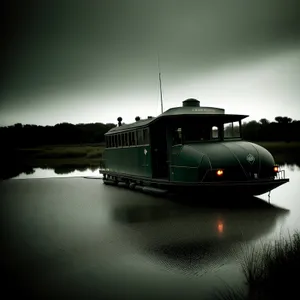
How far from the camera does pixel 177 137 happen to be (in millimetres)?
13047

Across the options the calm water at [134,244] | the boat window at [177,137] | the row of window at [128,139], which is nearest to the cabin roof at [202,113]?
the boat window at [177,137]

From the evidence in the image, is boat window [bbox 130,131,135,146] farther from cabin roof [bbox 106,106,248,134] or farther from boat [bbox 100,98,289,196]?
cabin roof [bbox 106,106,248,134]

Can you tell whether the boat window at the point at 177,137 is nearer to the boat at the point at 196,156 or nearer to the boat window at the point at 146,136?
the boat at the point at 196,156

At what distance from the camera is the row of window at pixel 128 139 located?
15141 mm

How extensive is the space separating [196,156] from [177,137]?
177 cm

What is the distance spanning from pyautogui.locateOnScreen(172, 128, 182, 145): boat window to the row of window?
187cm

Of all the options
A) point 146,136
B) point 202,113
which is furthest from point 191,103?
point 146,136

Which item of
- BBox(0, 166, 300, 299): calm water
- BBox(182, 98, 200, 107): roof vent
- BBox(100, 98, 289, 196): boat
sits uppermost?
BBox(182, 98, 200, 107): roof vent

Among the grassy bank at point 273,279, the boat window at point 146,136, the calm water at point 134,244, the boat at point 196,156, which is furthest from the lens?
the boat window at point 146,136

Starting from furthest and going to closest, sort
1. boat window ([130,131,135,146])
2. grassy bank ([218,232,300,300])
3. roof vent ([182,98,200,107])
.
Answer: boat window ([130,131,135,146]) < roof vent ([182,98,200,107]) < grassy bank ([218,232,300,300])

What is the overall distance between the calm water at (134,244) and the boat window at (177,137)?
86.4 inches

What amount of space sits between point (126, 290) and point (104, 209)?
699 centimetres

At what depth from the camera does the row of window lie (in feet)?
49.7

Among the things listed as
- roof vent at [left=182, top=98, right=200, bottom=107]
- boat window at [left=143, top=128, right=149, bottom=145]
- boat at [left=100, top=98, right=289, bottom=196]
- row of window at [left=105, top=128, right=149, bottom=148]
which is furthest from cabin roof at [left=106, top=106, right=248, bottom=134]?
row of window at [left=105, top=128, right=149, bottom=148]
